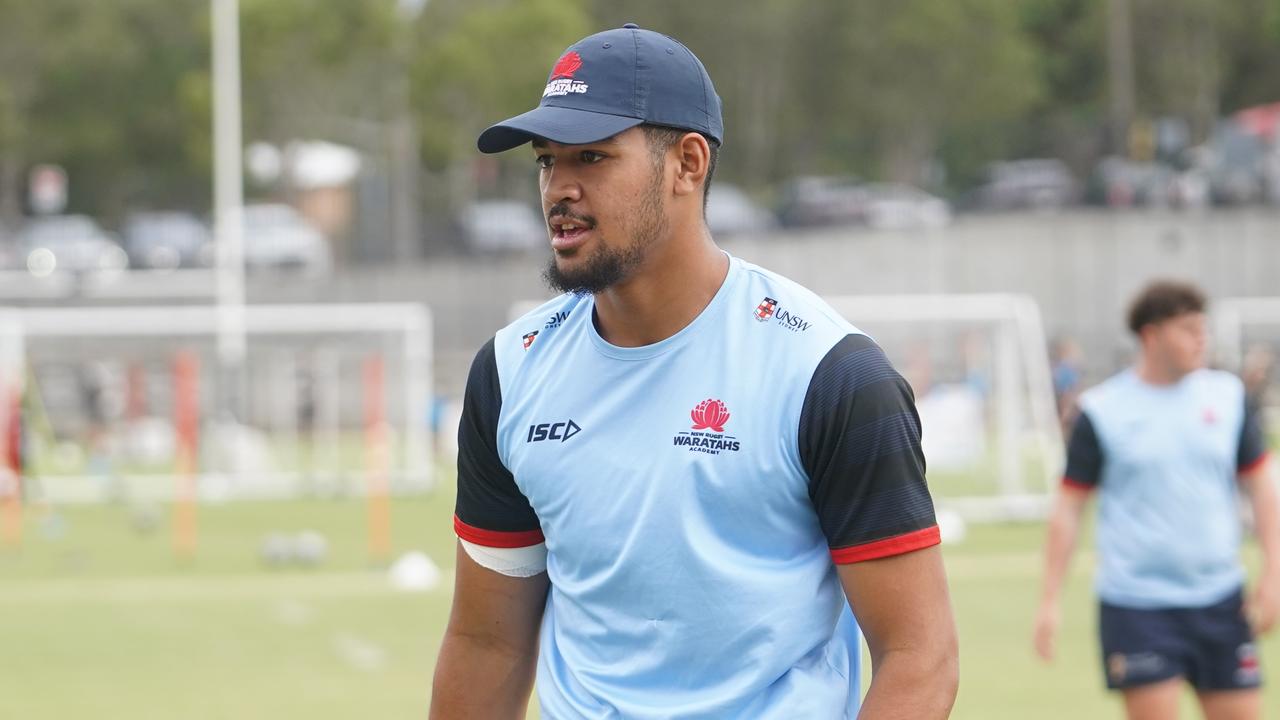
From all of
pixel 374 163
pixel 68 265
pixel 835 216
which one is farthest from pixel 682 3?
pixel 68 265

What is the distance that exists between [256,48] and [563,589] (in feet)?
149

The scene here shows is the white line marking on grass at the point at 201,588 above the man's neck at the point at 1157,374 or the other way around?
the other way around

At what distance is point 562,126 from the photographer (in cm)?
326

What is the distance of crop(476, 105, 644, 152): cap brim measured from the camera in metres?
3.23

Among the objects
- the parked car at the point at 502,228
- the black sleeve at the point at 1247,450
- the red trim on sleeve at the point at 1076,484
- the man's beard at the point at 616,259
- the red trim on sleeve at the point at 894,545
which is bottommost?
the parked car at the point at 502,228

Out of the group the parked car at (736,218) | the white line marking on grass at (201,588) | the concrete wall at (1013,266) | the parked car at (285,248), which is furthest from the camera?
the parked car at (285,248)

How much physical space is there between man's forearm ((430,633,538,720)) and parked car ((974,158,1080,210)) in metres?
38.1

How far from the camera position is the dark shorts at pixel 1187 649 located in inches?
279

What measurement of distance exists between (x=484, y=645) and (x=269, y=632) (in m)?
10.4

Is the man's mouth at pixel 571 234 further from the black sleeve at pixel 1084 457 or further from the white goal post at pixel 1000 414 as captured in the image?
the white goal post at pixel 1000 414

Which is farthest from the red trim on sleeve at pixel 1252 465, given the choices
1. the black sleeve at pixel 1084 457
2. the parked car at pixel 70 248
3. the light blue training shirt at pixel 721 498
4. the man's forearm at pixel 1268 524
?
the parked car at pixel 70 248

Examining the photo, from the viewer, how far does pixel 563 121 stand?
3270 millimetres

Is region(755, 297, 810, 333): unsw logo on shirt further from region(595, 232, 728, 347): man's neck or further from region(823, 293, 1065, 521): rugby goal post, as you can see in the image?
region(823, 293, 1065, 521): rugby goal post

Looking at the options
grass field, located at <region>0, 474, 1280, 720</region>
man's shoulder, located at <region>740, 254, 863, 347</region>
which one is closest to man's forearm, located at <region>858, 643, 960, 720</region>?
man's shoulder, located at <region>740, 254, 863, 347</region>
